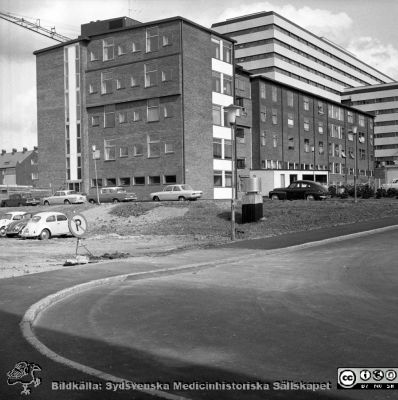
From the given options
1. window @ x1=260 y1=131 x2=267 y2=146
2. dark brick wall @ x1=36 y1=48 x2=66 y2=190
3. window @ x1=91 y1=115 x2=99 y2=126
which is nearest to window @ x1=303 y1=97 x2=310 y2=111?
window @ x1=260 y1=131 x2=267 y2=146

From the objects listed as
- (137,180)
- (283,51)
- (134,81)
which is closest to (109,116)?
(134,81)

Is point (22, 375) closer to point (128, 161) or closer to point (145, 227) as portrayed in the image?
point (145, 227)

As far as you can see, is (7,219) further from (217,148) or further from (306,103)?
(306,103)

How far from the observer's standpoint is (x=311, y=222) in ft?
89.0

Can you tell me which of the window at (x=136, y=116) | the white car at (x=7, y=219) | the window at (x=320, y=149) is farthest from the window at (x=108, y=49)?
the window at (x=320, y=149)

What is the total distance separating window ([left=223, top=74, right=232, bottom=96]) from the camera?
57156 mm

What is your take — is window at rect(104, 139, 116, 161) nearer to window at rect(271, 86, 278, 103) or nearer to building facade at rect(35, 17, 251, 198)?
building facade at rect(35, 17, 251, 198)

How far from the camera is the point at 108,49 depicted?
55.8m

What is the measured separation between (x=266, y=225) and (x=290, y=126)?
4830cm

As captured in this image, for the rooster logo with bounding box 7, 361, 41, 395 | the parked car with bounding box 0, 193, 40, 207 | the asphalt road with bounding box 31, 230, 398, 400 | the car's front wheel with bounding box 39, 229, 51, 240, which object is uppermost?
the parked car with bounding box 0, 193, 40, 207

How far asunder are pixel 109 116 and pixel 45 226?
28.2 m

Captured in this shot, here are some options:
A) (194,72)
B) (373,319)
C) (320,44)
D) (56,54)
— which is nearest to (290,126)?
(194,72)

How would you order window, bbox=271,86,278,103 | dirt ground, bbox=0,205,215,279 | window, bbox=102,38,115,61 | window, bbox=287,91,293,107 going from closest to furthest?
1. dirt ground, bbox=0,205,215,279
2. window, bbox=102,38,115,61
3. window, bbox=271,86,278,103
4. window, bbox=287,91,293,107

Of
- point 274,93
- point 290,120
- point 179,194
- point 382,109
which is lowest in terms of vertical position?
point 179,194
